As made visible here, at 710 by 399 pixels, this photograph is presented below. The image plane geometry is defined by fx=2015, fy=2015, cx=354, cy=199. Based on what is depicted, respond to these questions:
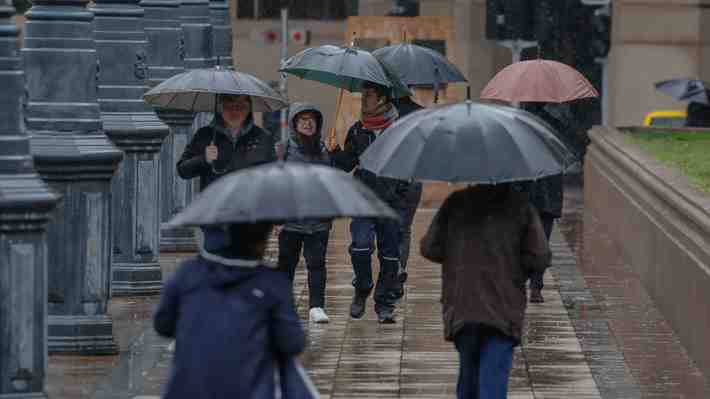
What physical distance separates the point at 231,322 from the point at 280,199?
1.47 ft

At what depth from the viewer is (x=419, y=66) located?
1459 centimetres

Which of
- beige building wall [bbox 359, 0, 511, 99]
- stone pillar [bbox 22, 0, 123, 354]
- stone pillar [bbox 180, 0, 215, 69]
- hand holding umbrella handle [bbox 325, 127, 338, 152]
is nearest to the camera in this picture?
stone pillar [bbox 22, 0, 123, 354]

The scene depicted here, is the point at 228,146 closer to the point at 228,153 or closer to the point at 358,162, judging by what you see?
the point at 228,153

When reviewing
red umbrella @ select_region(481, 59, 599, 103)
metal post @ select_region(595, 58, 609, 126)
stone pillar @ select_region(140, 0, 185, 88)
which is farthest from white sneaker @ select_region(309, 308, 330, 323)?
metal post @ select_region(595, 58, 609, 126)

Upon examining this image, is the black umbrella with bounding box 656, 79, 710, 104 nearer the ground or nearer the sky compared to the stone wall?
nearer the sky

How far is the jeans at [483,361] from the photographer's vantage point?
8.84 meters

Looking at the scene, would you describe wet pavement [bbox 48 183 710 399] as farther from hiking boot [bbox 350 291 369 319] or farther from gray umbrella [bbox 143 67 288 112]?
gray umbrella [bbox 143 67 288 112]

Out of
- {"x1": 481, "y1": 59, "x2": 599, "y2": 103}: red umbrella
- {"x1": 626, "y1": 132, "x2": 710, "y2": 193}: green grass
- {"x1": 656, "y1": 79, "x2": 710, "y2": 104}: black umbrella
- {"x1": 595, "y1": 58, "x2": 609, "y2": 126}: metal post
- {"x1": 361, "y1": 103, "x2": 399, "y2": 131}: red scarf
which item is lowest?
{"x1": 595, "y1": 58, "x2": 609, "y2": 126}: metal post

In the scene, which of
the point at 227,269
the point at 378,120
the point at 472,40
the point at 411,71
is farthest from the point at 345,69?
the point at 472,40

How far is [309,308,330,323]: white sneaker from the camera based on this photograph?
13.4 m

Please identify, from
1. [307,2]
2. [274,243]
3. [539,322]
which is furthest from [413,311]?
[307,2]

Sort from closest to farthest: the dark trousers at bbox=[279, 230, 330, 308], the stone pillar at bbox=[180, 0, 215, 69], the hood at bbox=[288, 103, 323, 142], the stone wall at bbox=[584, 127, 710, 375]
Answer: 1. the stone wall at bbox=[584, 127, 710, 375]
2. the hood at bbox=[288, 103, 323, 142]
3. the dark trousers at bbox=[279, 230, 330, 308]
4. the stone pillar at bbox=[180, 0, 215, 69]

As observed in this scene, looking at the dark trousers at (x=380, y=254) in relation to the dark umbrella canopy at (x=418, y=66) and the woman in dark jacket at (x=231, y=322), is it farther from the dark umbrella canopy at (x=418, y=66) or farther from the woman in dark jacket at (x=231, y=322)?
the woman in dark jacket at (x=231, y=322)

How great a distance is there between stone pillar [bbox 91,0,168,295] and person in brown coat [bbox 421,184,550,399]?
558 cm
